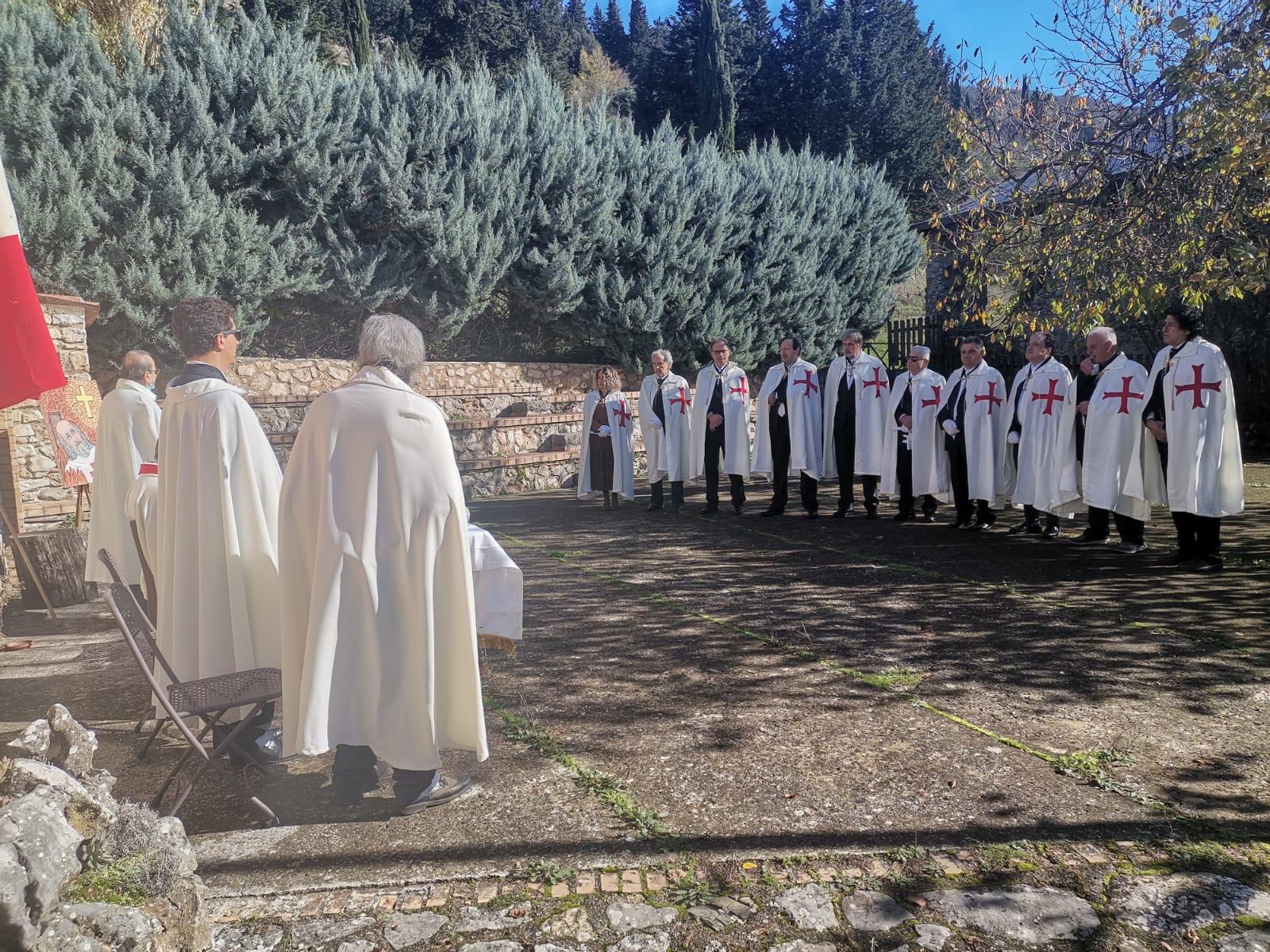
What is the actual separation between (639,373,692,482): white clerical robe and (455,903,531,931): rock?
978cm

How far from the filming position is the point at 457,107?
1642 centimetres

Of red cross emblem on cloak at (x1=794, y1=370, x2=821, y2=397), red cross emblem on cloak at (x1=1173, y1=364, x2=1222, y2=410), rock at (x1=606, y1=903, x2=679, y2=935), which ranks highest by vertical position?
red cross emblem on cloak at (x1=794, y1=370, x2=821, y2=397)

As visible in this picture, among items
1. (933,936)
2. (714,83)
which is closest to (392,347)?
(933,936)

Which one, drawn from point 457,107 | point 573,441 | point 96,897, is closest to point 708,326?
point 573,441

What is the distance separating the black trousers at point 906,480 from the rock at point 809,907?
8.67 metres

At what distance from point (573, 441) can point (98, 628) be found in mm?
10323

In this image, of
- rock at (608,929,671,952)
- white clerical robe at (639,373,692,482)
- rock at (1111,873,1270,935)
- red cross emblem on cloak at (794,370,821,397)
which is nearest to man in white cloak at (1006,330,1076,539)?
red cross emblem on cloak at (794,370,821,397)

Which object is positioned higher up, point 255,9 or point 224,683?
point 255,9

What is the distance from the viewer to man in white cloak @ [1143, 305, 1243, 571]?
7.86 meters

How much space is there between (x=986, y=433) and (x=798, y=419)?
258cm

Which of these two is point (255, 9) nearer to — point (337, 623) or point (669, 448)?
point (669, 448)

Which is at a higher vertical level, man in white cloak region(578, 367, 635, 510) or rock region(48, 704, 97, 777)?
man in white cloak region(578, 367, 635, 510)

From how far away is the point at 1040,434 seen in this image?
988 centimetres

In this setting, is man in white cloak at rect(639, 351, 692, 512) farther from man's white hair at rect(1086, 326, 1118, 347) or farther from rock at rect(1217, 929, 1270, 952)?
rock at rect(1217, 929, 1270, 952)
